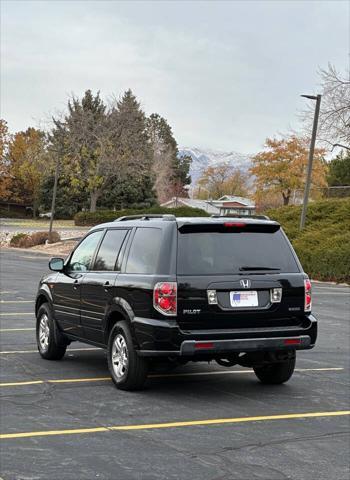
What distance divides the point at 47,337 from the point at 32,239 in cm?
4330

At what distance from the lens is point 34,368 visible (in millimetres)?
9320

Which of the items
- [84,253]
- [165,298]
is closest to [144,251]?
[165,298]

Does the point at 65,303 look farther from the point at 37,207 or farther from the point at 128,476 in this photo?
the point at 37,207

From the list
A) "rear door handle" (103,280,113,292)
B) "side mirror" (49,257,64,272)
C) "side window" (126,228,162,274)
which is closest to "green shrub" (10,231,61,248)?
"side mirror" (49,257,64,272)

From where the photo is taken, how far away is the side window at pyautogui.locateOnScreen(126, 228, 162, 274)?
309 inches

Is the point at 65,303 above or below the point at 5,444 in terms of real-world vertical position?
above

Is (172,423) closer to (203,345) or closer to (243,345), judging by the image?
(203,345)

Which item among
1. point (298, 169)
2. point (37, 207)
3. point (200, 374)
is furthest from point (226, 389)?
point (37, 207)

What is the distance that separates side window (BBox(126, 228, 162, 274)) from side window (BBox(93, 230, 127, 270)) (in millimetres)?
343

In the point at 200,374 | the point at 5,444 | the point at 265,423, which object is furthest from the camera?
the point at 200,374

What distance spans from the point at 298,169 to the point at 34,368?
222ft

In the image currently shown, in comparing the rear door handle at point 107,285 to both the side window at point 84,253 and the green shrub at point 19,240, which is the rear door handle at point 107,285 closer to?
the side window at point 84,253

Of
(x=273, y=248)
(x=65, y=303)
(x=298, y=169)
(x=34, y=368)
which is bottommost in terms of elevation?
(x=34, y=368)

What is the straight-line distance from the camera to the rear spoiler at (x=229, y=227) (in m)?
7.89
